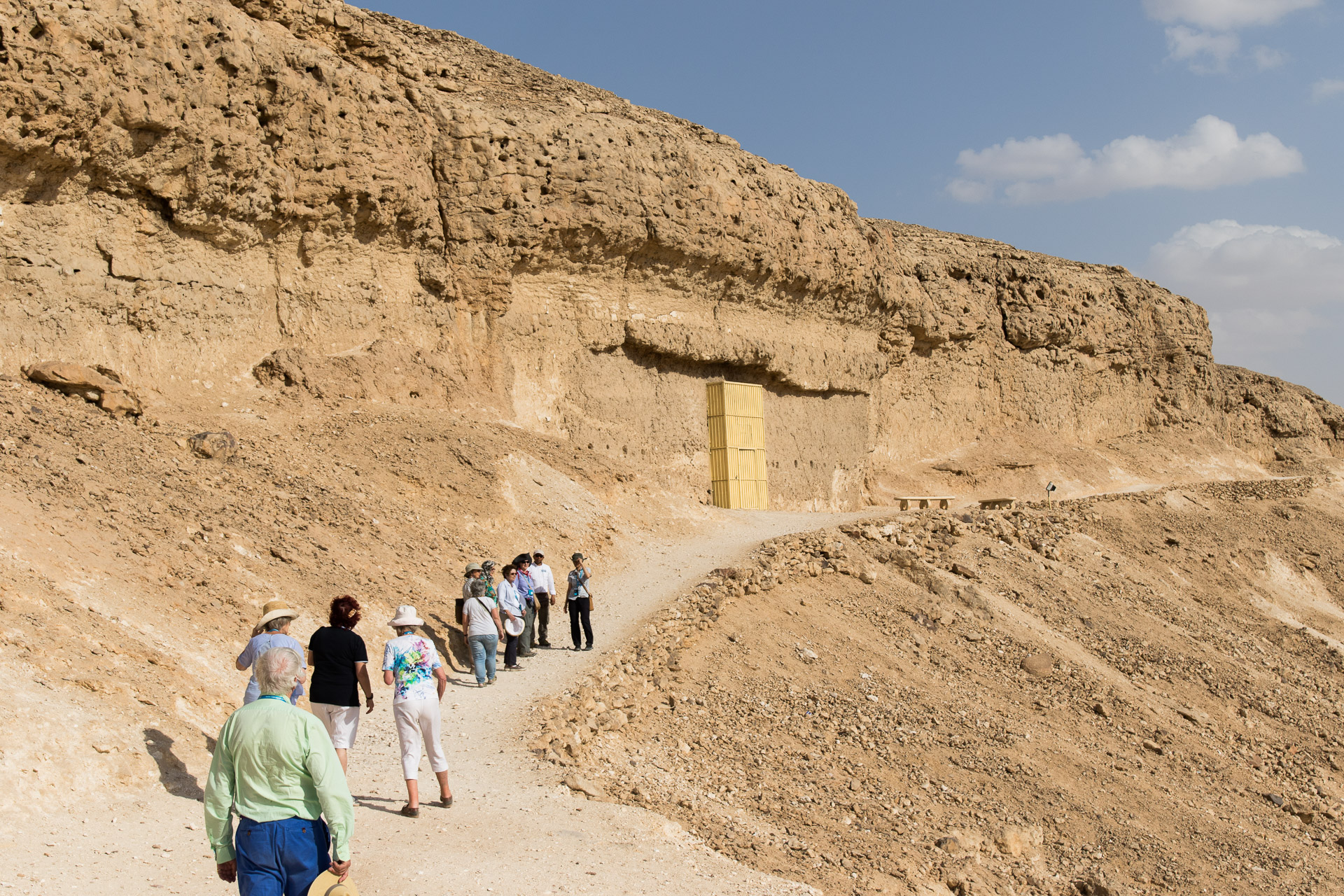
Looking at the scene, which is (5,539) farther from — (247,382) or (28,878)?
(247,382)

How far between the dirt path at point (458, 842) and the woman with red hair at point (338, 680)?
0.52 meters

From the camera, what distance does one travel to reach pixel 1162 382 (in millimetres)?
36875

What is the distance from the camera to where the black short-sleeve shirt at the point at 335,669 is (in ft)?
22.7

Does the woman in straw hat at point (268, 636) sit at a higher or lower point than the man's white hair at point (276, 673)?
lower

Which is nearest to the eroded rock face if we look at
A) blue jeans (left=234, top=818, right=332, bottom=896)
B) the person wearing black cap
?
the person wearing black cap

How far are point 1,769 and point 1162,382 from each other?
1461 inches

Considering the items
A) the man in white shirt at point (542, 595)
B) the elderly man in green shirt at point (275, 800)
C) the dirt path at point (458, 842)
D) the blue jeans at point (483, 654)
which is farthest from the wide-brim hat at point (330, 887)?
the man in white shirt at point (542, 595)

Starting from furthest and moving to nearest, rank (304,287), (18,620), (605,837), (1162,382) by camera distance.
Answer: (1162,382), (304,287), (18,620), (605,837)

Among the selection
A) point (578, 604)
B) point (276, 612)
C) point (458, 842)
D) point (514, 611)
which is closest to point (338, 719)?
point (276, 612)

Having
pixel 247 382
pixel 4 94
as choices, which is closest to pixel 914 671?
pixel 247 382

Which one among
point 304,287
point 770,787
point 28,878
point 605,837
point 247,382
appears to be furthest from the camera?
point 304,287

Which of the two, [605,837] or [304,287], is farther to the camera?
[304,287]

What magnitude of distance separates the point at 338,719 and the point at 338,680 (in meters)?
0.26

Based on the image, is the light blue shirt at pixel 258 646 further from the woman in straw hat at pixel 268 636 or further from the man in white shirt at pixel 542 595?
the man in white shirt at pixel 542 595
